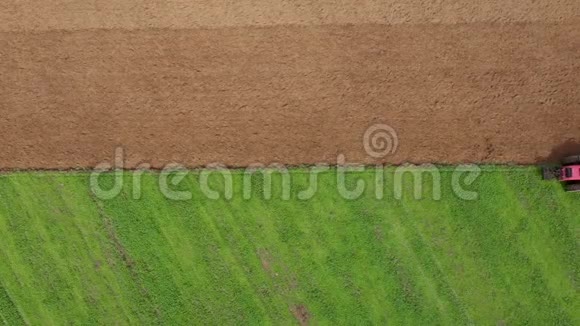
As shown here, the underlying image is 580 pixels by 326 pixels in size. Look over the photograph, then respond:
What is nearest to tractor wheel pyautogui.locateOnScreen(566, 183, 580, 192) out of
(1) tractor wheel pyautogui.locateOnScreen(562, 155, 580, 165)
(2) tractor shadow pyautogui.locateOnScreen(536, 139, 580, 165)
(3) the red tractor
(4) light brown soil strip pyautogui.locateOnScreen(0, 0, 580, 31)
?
(3) the red tractor

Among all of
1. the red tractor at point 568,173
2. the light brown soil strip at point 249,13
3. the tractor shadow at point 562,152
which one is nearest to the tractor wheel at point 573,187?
the red tractor at point 568,173

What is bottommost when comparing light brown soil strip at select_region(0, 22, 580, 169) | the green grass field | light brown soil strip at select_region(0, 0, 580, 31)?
the green grass field

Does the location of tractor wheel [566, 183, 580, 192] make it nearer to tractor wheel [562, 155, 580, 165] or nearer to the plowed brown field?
tractor wheel [562, 155, 580, 165]

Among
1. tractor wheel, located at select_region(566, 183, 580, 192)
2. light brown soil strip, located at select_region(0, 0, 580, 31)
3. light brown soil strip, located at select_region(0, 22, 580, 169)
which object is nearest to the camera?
tractor wheel, located at select_region(566, 183, 580, 192)

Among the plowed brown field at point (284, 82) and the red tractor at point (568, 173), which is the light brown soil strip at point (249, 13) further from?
the red tractor at point (568, 173)

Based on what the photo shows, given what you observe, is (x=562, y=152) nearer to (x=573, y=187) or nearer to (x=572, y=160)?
(x=572, y=160)

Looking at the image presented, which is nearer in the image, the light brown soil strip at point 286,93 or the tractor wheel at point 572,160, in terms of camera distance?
the tractor wheel at point 572,160
